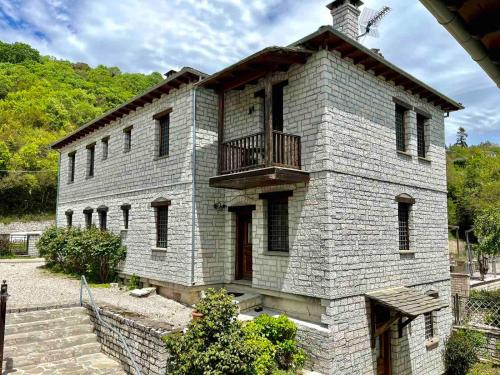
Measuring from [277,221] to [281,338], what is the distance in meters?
3.09

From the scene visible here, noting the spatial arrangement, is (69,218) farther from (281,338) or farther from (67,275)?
(281,338)

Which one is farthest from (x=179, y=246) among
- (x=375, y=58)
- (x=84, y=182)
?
(x=84, y=182)

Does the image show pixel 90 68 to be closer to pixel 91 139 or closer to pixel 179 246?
pixel 91 139

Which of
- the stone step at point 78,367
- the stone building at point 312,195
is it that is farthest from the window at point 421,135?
the stone step at point 78,367

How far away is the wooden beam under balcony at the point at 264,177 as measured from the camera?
881cm

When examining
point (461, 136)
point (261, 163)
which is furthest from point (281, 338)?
point (461, 136)

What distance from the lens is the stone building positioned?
30.2ft

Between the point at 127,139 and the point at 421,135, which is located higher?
the point at 127,139

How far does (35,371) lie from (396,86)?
12120 millimetres

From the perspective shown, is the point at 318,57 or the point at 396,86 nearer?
the point at 318,57

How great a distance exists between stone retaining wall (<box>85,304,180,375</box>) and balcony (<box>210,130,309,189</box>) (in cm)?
390

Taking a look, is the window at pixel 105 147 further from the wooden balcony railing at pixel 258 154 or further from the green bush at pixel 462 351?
the green bush at pixel 462 351

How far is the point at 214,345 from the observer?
689 centimetres

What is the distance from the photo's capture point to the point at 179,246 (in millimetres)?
11750
